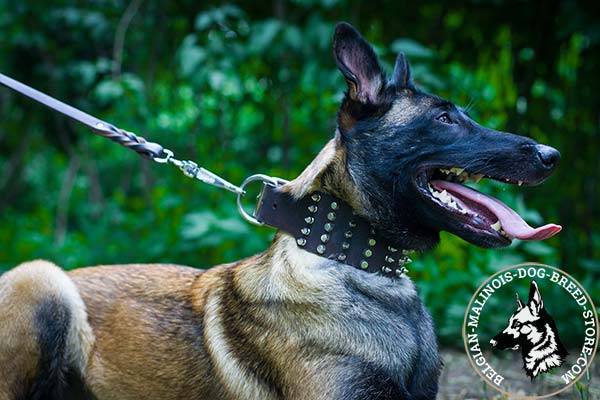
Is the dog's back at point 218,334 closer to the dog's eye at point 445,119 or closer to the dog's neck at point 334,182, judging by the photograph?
the dog's neck at point 334,182

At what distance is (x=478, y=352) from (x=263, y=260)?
2.00 metres

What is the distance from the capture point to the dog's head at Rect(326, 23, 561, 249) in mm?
2951

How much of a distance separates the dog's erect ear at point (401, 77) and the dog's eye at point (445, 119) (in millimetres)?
204

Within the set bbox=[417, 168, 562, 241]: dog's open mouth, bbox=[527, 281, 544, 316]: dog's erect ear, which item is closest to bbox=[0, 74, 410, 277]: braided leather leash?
bbox=[417, 168, 562, 241]: dog's open mouth

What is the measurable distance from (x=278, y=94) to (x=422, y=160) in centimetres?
417

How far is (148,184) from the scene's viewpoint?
7.57 meters

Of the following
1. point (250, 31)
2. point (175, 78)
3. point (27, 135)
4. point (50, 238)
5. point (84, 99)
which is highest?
point (250, 31)

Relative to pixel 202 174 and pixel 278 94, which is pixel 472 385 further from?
pixel 278 94

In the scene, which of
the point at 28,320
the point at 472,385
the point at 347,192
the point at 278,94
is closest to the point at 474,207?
the point at 347,192

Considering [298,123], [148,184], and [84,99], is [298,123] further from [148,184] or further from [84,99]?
[84,99]

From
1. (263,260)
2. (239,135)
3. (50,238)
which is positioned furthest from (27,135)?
(263,260)

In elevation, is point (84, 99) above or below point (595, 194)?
below

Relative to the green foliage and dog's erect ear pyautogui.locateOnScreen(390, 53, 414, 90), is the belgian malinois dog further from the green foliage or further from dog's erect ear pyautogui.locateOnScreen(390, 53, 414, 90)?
the green foliage

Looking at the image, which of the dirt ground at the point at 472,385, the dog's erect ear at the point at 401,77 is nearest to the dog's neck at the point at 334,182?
the dog's erect ear at the point at 401,77
